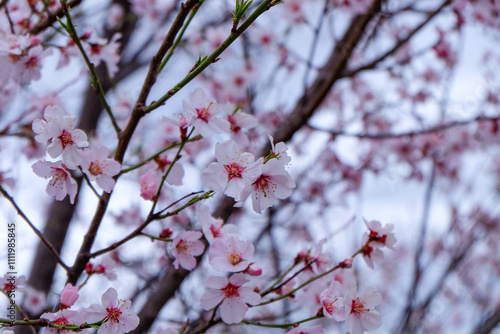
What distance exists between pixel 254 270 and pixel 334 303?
0.91 ft

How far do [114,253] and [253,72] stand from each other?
1689mm

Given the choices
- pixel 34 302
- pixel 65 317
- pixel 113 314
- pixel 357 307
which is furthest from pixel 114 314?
pixel 34 302

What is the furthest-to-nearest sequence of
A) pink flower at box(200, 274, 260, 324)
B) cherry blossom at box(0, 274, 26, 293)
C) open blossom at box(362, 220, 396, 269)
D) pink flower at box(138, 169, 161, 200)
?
open blossom at box(362, 220, 396, 269) → pink flower at box(138, 169, 161, 200) → cherry blossom at box(0, 274, 26, 293) → pink flower at box(200, 274, 260, 324)

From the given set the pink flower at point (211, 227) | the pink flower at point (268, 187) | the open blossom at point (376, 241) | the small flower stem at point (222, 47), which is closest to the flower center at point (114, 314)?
the pink flower at point (211, 227)

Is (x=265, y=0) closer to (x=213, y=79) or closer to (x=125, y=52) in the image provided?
(x=213, y=79)

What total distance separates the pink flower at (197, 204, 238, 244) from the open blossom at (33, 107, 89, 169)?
1.18 feet

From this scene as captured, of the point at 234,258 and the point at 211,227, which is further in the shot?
the point at 211,227

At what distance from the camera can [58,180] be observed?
136 centimetres

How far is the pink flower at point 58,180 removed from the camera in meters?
1.33

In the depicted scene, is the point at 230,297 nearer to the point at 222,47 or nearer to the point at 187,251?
the point at 187,251

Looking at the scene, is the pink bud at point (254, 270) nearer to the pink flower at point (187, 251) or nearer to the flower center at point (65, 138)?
the pink flower at point (187, 251)

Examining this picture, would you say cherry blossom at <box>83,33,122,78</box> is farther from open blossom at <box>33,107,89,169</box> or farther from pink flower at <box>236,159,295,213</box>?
pink flower at <box>236,159,295,213</box>

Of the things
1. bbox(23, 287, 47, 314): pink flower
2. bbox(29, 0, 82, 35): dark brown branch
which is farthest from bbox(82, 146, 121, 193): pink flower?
bbox(23, 287, 47, 314): pink flower

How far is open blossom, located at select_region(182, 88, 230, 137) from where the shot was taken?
142 cm
